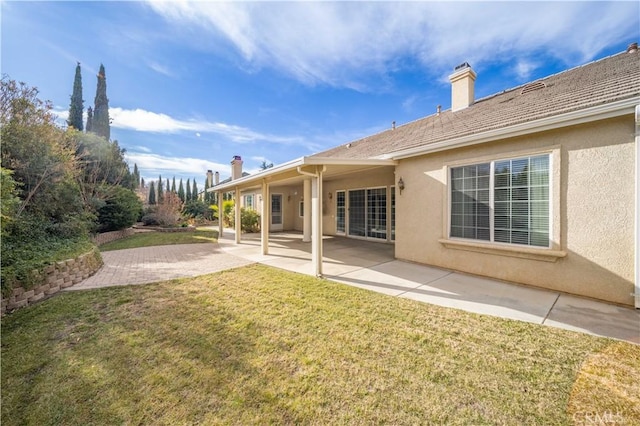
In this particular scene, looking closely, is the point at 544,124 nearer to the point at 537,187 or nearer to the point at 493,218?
the point at 537,187

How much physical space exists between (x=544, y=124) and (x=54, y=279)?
39.9 feet

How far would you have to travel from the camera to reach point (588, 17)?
7.03 metres

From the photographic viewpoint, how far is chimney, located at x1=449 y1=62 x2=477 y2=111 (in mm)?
10305

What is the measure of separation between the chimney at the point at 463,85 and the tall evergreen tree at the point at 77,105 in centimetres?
2806

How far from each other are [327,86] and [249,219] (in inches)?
418

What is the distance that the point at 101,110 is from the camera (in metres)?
21.5

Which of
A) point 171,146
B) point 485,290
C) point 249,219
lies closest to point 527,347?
point 485,290

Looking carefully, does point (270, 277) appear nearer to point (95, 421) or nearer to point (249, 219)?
point (95, 421)

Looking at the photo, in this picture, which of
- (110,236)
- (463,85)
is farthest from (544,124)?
(110,236)

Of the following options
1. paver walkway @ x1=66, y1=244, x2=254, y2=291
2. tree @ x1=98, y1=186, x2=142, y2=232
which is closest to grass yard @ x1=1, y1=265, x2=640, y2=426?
paver walkway @ x1=66, y1=244, x2=254, y2=291

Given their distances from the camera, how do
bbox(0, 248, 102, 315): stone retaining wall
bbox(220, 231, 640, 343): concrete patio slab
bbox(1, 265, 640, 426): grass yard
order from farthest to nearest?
bbox(0, 248, 102, 315): stone retaining wall, bbox(220, 231, 640, 343): concrete patio slab, bbox(1, 265, 640, 426): grass yard

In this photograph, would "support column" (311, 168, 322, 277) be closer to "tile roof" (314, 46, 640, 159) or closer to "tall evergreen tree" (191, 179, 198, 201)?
"tile roof" (314, 46, 640, 159)

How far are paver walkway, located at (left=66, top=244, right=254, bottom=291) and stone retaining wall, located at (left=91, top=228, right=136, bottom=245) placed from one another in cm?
378

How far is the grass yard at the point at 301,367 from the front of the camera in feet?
8.04
